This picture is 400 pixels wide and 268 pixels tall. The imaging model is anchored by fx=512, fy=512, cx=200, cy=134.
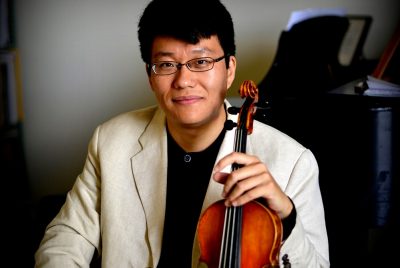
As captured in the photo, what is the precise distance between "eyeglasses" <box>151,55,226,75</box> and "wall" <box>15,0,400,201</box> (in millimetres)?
1292

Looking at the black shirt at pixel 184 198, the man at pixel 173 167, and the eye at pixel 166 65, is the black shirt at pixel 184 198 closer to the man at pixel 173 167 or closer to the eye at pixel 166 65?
the man at pixel 173 167

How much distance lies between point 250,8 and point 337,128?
1.07 m

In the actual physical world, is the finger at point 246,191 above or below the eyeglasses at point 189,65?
below

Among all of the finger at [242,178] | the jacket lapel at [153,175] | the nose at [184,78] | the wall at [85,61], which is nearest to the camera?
the finger at [242,178]

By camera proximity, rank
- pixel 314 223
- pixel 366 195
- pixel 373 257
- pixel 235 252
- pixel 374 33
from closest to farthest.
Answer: pixel 235 252, pixel 314 223, pixel 366 195, pixel 374 33, pixel 373 257

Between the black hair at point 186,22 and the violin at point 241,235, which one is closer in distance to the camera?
the violin at point 241,235

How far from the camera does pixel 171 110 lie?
4.61 feet

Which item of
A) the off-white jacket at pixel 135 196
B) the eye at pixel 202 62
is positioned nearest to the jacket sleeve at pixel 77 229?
the off-white jacket at pixel 135 196

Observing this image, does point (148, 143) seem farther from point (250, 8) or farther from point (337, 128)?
point (250, 8)

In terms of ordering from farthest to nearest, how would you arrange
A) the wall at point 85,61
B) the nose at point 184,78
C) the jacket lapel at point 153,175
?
1. the wall at point 85,61
2. the jacket lapel at point 153,175
3. the nose at point 184,78

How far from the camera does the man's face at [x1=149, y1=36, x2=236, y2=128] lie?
137 cm

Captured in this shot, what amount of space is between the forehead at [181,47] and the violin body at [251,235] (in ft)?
1.43

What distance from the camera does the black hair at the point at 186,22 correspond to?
1.37 metres

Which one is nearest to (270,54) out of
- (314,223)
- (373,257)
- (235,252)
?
(373,257)
